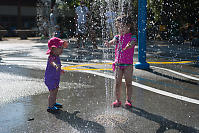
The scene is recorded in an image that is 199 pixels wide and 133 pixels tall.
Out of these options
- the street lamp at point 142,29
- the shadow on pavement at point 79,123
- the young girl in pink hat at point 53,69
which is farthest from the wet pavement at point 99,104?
the street lamp at point 142,29

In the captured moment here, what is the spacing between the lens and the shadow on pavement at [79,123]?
333 centimetres

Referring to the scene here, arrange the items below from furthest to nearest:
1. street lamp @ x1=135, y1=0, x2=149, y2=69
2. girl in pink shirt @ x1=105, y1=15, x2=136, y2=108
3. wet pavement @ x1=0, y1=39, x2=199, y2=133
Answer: street lamp @ x1=135, y1=0, x2=149, y2=69 → girl in pink shirt @ x1=105, y1=15, x2=136, y2=108 → wet pavement @ x1=0, y1=39, x2=199, y2=133

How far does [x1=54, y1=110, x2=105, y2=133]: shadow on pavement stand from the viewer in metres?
3.33

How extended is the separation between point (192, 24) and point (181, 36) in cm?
184

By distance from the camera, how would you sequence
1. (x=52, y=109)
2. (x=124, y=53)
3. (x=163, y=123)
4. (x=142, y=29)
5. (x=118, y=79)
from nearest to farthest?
(x=163, y=123), (x=52, y=109), (x=124, y=53), (x=118, y=79), (x=142, y=29)

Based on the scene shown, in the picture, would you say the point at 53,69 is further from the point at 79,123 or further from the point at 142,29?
the point at 142,29

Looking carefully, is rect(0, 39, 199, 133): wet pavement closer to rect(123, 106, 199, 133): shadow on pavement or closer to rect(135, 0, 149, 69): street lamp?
rect(123, 106, 199, 133): shadow on pavement

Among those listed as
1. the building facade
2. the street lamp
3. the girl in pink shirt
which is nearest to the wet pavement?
the girl in pink shirt

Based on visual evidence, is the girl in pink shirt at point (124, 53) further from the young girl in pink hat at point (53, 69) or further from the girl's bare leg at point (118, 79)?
the young girl in pink hat at point (53, 69)

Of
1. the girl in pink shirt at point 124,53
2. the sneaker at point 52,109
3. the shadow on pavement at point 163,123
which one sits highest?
the girl in pink shirt at point 124,53

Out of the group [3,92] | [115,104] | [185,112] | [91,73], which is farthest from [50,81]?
[91,73]

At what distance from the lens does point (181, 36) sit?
18.2 m

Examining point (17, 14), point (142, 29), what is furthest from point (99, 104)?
point (17, 14)

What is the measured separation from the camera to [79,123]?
3.56 metres
